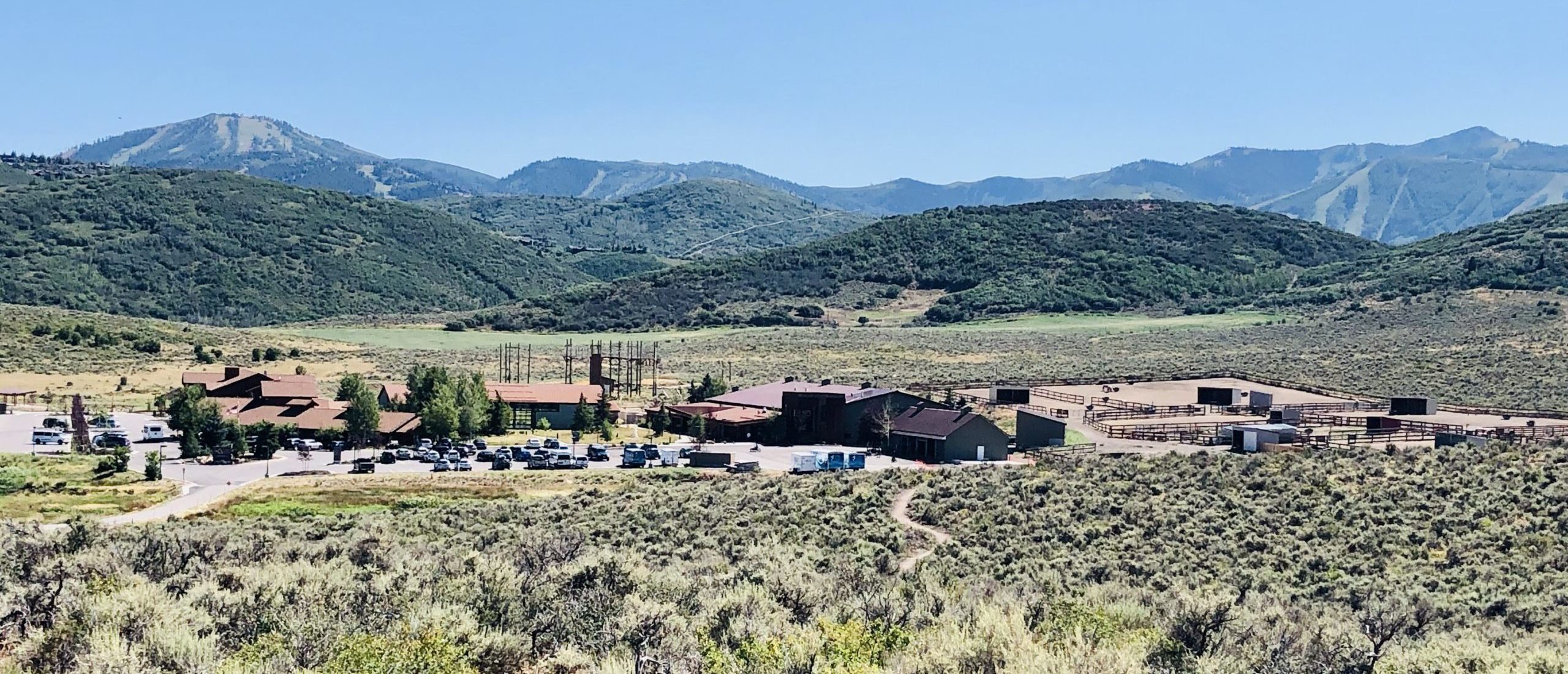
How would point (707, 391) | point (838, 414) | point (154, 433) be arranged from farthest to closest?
point (707, 391) < point (154, 433) < point (838, 414)

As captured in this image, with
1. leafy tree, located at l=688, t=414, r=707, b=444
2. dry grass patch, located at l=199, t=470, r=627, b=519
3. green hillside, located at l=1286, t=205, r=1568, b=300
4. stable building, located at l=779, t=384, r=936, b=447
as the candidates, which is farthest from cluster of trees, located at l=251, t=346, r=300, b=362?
green hillside, located at l=1286, t=205, r=1568, b=300

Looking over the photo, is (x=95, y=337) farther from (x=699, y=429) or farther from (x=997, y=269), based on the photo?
(x=997, y=269)

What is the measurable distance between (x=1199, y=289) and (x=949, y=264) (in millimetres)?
→ 28167

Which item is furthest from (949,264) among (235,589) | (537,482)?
(235,589)

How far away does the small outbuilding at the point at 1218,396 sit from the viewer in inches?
2391

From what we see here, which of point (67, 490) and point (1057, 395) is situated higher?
point (1057, 395)

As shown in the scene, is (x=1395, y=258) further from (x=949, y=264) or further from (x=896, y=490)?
(x=896, y=490)

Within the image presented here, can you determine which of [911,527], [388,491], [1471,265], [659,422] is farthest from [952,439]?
[1471,265]

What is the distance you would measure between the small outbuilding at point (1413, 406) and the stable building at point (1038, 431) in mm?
13192

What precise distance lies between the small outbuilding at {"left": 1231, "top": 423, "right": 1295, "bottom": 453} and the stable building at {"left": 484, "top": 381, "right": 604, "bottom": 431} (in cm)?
2472

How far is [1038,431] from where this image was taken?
50.5m

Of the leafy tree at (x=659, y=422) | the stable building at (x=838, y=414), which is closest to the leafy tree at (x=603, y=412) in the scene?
the leafy tree at (x=659, y=422)

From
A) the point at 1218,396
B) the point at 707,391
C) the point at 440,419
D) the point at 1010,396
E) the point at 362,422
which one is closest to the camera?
the point at 362,422

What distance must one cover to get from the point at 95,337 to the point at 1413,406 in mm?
73916
